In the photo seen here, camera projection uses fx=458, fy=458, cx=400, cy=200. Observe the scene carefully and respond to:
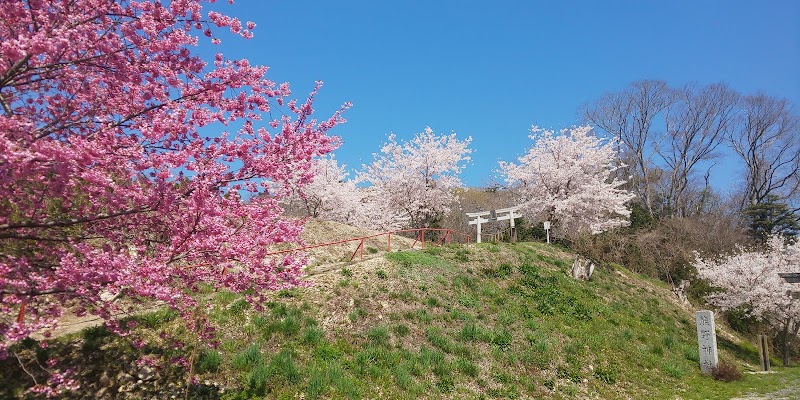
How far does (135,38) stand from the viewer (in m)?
5.17

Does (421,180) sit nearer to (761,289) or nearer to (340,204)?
(340,204)

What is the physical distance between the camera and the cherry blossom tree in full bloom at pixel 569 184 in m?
25.3

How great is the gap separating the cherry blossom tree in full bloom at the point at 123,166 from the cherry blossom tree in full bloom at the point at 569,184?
21.6 m

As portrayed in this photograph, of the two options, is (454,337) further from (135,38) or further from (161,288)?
(135,38)

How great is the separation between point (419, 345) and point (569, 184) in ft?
62.3

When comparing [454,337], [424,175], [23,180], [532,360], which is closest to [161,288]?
[23,180]

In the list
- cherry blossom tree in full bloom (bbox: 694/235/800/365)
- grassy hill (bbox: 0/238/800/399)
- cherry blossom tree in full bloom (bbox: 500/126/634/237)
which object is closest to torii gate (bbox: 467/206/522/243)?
cherry blossom tree in full bloom (bbox: 500/126/634/237)

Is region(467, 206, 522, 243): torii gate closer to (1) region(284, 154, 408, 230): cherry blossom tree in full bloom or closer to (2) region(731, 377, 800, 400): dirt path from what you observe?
(1) region(284, 154, 408, 230): cherry blossom tree in full bloom

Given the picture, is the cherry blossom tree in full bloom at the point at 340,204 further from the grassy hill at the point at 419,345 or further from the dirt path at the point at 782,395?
the dirt path at the point at 782,395

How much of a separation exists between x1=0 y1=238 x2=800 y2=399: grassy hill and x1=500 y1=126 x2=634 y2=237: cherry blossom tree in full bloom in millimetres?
8482

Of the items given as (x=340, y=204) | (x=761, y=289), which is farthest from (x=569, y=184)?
(x=340, y=204)

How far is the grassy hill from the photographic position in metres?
7.45

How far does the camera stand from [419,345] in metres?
10.1

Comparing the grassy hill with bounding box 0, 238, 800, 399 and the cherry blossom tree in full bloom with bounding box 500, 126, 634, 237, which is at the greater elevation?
the cherry blossom tree in full bloom with bounding box 500, 126, 634, 237
